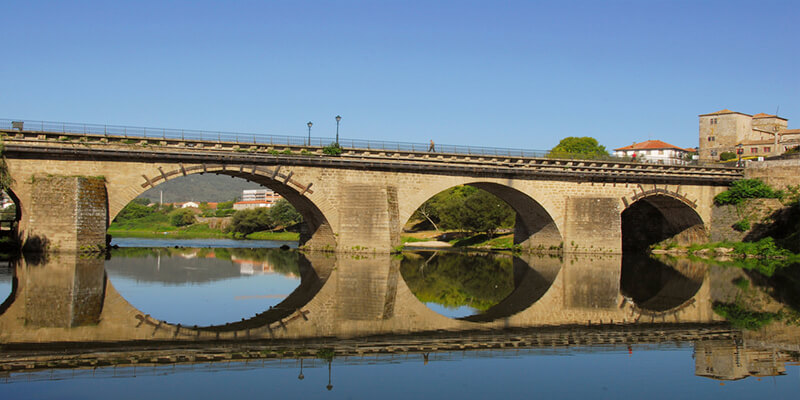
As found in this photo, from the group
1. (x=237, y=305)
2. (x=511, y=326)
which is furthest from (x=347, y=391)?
(x=237, y=305)

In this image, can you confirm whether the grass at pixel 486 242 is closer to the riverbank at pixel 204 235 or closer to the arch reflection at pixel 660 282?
the arch reflection at pixel 660 282

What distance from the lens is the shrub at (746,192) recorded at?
144 feet

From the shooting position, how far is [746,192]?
44500 millimetres

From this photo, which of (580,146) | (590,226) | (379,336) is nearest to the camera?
(379,336)

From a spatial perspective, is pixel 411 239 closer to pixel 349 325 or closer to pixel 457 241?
pixel 457 241

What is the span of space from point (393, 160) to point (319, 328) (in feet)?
75.5

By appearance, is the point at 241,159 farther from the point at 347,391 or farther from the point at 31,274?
the point at 347,391

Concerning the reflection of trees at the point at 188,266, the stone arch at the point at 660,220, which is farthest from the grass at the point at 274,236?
the stone arch at the point at 660,220

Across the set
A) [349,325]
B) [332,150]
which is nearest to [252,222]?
[332,150]

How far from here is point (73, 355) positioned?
11508 mm

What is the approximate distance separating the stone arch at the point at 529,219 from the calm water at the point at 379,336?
15.6 m

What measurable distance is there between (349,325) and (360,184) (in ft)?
70.4

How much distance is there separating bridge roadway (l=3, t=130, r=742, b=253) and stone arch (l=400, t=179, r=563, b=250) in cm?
9

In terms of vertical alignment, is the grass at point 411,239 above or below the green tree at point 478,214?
below
